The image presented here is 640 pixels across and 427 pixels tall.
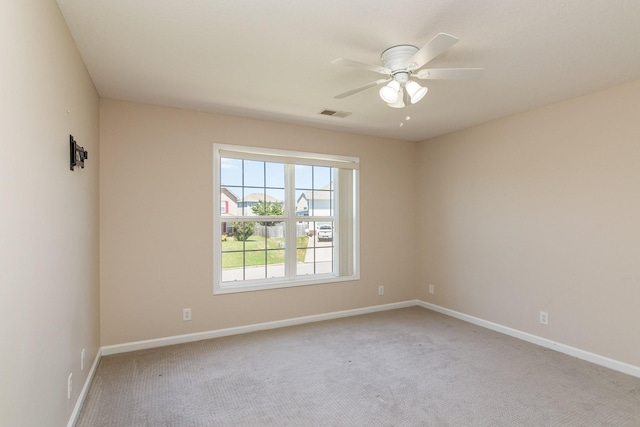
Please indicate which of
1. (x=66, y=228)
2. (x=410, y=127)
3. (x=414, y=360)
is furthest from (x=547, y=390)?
(x=66, y=228)

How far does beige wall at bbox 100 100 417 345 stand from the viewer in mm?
3320

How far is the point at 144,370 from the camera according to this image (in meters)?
2.95

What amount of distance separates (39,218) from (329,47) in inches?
77.4

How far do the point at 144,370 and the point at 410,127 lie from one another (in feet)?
13.0

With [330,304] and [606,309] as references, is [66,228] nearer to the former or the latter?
[330,304]

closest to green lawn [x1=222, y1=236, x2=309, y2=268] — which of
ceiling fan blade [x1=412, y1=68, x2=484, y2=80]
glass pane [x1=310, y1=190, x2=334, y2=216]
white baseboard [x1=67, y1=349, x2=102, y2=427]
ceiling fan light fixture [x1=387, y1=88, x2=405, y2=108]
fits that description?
glass pane [x1=310, y1=190, x2=334, y2=216]

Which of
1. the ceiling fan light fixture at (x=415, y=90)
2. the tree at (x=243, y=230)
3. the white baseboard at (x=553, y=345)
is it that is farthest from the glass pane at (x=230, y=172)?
the white baseboard at (x=553, y=345)

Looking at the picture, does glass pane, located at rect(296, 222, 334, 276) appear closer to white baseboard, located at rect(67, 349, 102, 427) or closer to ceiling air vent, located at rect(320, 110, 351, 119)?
ceiling air vent, located at rect(320, 110, 351, 119)

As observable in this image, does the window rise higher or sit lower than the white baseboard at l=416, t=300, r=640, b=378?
higher

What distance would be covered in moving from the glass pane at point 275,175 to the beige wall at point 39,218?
6.57 feet

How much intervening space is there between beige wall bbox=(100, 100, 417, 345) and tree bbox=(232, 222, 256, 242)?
34cm

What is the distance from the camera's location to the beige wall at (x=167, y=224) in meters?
3.32

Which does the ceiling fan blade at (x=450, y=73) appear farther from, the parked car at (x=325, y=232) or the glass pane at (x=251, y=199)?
the parked car at (x=325, y=232)

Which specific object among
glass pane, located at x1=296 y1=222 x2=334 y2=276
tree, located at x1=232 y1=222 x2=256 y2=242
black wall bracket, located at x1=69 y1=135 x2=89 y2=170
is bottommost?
glass pane, located at x1=296 y1=222 x2=334 y2=276
